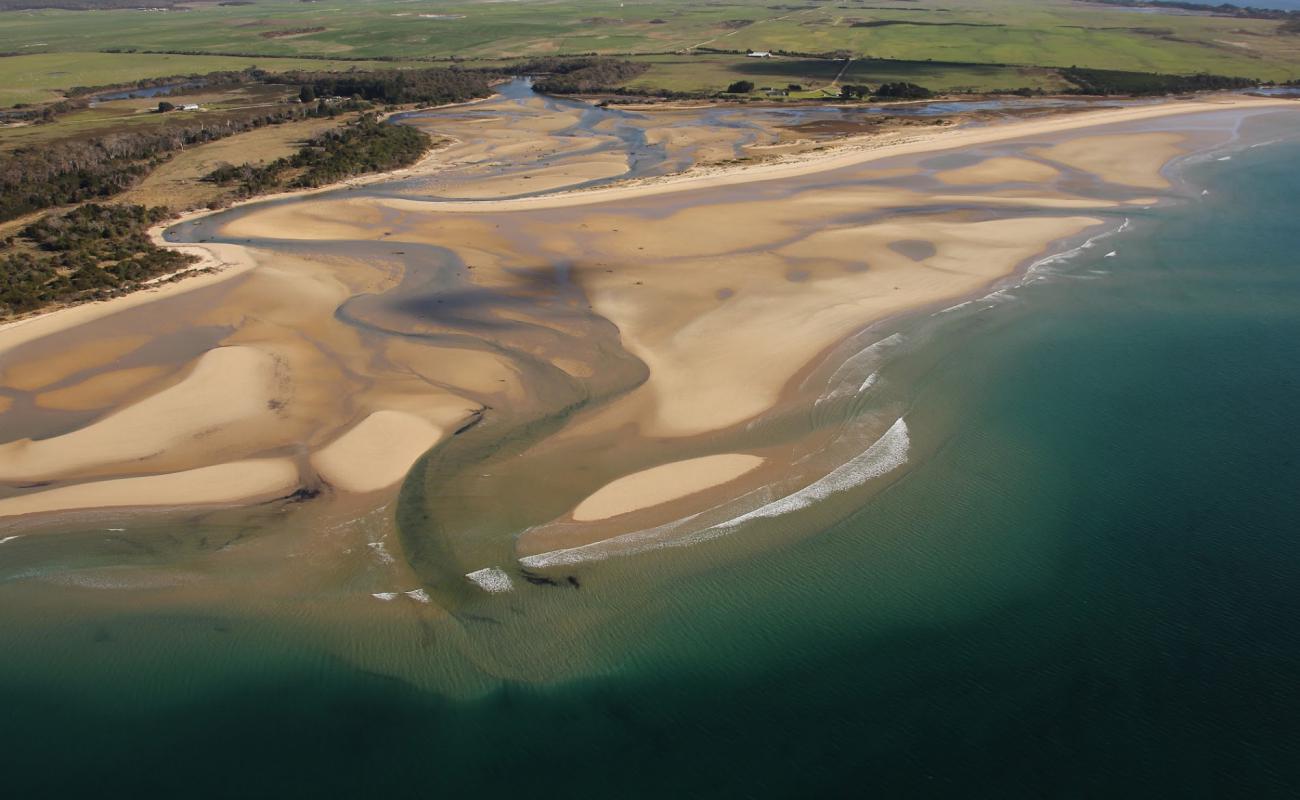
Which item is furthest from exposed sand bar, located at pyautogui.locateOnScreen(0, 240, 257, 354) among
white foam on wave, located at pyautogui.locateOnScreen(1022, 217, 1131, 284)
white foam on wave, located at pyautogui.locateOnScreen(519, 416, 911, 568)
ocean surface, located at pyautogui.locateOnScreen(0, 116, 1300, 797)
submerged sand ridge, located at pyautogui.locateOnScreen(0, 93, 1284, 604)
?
white foam on wave, located at pyautogui.locateOnScreen(1022, 217, 1131, 284)

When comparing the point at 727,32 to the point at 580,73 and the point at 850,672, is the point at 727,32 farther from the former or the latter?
the point at 850,672

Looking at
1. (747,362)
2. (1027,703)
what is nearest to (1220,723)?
(1027,703)

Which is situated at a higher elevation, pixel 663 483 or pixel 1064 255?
pixel 1064 255

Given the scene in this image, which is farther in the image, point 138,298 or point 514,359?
point 138,298

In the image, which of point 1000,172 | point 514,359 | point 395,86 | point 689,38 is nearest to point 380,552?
point 514,359

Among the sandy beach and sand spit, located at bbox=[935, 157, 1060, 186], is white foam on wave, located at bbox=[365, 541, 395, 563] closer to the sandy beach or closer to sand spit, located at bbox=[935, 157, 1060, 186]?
the sandy beach

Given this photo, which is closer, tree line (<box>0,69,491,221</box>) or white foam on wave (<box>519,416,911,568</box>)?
white foam on wave (<box>519,416,911,568</box>)

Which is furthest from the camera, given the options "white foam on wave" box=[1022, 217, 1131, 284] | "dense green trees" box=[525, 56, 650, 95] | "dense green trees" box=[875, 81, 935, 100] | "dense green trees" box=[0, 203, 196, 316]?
"dense green trees" box=[525, 56, 650, 95]

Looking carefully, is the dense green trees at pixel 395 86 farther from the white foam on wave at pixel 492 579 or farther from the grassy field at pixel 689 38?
the white foam on wave at pixel 492 579
